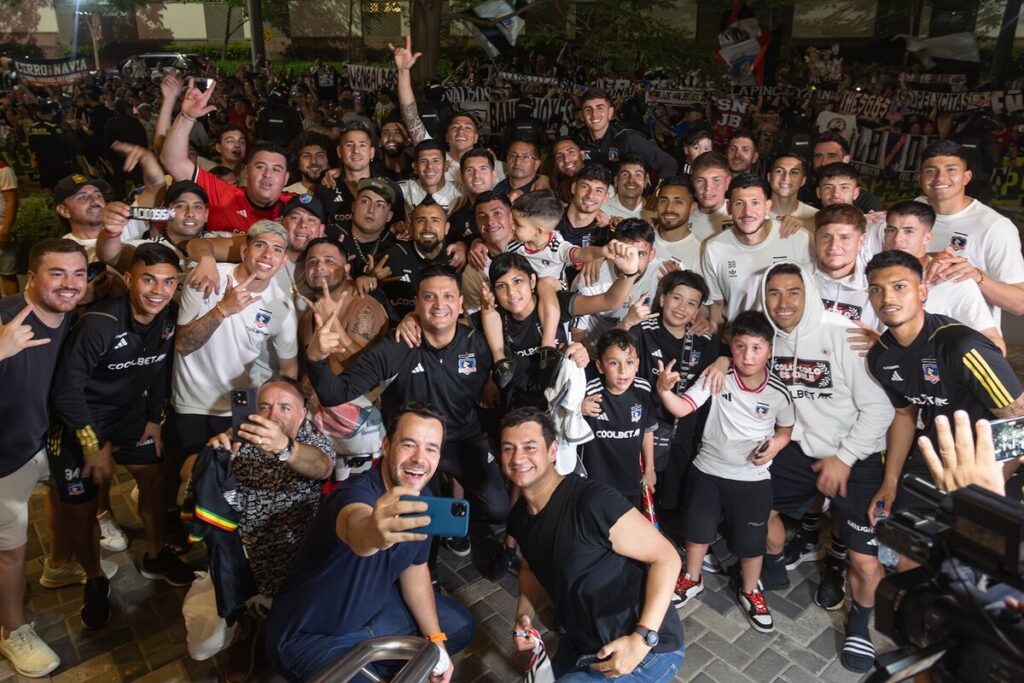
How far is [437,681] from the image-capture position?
333 centimetres

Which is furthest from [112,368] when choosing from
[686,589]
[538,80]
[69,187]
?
[538,80]

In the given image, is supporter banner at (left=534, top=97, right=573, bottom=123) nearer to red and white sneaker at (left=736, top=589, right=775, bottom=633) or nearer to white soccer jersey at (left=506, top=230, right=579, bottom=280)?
white soccer jersey at (left=506, top=230, right=579, bottom=280)

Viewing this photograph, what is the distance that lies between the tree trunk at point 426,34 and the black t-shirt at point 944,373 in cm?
938

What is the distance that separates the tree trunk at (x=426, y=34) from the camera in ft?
38.5

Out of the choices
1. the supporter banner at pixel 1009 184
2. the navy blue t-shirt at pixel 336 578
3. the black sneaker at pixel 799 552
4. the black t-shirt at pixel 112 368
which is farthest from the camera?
the supporter banner at pixel 1009 184

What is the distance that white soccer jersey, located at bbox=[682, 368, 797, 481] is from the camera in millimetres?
4758

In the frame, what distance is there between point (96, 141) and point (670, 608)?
16.3m

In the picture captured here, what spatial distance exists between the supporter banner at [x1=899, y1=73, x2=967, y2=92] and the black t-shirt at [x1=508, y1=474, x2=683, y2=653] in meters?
15.8

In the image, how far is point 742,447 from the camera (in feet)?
15.6

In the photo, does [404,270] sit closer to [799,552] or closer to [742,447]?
[742,447]

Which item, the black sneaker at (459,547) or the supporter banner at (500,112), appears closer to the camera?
the black sneaker at (459,547)

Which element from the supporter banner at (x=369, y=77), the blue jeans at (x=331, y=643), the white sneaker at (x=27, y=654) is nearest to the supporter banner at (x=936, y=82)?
the supporter banner at (x=369, y=77)

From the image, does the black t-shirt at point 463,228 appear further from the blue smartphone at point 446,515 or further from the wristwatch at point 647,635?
the blue smartphone at point 446,515

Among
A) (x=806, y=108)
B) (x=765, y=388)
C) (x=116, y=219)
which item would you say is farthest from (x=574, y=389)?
(x=806, y=108)
